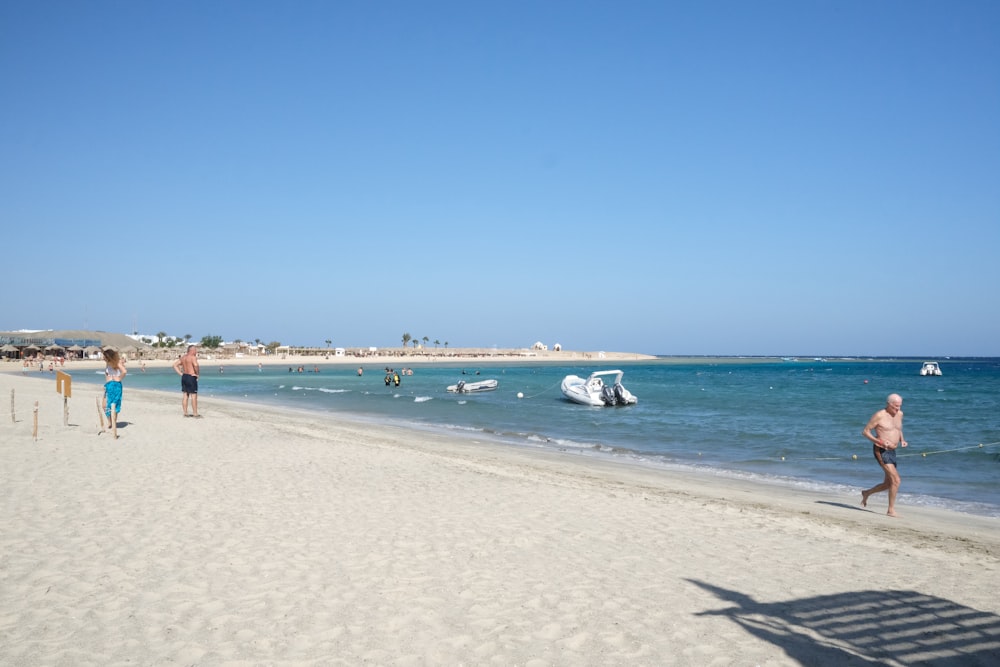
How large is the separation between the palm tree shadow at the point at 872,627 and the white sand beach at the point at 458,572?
0.02 meters

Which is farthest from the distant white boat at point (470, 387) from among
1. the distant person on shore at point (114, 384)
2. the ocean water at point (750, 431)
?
the distant person on shore at point (114, 384)

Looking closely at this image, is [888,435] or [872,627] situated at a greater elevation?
[888,435]

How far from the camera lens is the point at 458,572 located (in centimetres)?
591

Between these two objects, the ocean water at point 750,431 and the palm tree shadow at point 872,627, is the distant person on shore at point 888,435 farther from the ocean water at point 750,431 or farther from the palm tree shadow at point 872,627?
the palm tree shadow at point 872,627

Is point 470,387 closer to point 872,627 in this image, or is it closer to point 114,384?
point 114,384

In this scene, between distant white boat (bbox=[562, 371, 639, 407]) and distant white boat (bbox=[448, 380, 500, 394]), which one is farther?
distant white boat (bbox=[448, 380, 500, 394])

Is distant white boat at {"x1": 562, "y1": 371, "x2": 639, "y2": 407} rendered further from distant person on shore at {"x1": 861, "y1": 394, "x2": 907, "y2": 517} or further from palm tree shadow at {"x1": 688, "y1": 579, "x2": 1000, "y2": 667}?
palm tree shadow at {"x1": 688, "y1": 579, "x2": 1000, "y2": 667}

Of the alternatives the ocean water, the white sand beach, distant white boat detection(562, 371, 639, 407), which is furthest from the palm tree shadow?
distant white boat detection(562, 371, 639, 407)

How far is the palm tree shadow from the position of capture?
4.41 m

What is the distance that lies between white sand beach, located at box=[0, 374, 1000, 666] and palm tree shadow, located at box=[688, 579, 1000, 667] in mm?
22

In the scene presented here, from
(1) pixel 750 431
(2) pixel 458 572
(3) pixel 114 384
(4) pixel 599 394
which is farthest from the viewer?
(4) pixel 599 394

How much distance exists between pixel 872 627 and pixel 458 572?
3.27 metres

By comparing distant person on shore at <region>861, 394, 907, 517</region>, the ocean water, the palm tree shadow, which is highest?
distant person on shore at <region>861, 394, 907, 517</region>

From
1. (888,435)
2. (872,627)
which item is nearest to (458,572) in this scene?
(872,627)
